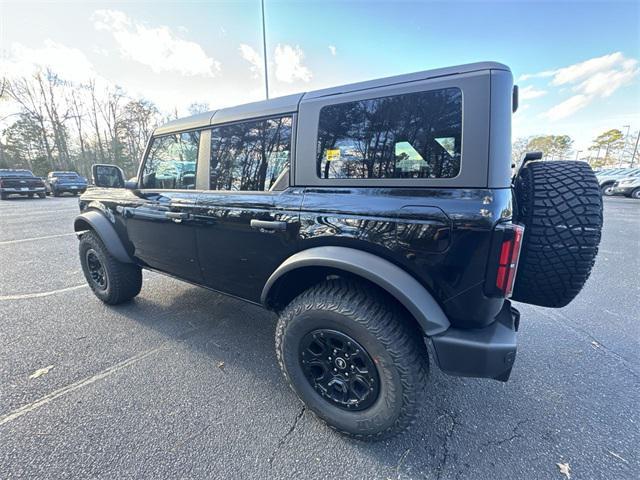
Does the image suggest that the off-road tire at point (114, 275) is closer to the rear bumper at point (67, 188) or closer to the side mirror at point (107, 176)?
the side mirror at point (107, 176)

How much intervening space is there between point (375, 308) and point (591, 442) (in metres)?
1.53

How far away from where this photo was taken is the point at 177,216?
99.7 inches

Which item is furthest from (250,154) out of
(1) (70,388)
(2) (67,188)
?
A: (2) (67,188)

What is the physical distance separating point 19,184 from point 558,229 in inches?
875

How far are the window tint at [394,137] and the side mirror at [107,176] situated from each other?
250 cm

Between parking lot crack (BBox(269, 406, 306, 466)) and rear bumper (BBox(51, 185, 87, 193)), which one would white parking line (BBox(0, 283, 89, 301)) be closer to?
parking lot crack (BBox(269, 406, 306, 466))

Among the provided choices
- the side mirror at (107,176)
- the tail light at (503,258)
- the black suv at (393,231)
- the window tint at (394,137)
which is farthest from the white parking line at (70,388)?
the tail light at (503,258)

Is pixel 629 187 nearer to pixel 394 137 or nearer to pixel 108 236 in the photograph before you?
pixel 394 137

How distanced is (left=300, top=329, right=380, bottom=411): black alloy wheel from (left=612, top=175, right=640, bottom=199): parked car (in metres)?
23.5

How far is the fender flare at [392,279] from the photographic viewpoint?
1522mm

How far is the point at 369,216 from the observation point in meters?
1.63

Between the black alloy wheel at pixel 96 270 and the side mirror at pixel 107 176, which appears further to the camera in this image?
the black alloy wheel at pixel 96 270

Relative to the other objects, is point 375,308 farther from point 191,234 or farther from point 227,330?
point 227,330

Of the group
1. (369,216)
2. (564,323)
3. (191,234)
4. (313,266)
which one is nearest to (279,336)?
(313,266)
